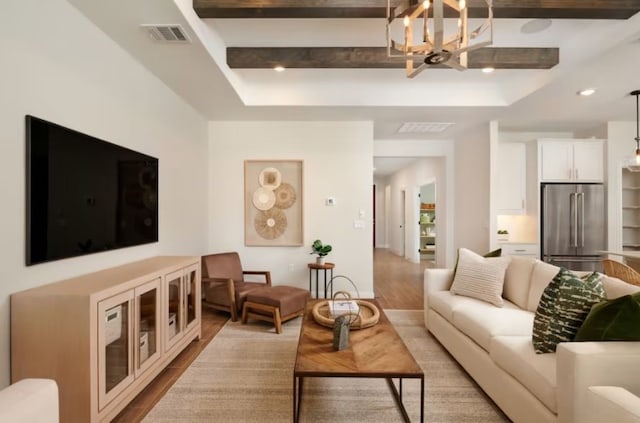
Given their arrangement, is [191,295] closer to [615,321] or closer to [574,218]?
[615,321]

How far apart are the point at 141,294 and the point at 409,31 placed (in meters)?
2.52

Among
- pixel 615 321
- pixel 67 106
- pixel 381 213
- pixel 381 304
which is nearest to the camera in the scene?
pixel 615 321

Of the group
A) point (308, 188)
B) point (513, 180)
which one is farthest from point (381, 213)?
point (308, 188)

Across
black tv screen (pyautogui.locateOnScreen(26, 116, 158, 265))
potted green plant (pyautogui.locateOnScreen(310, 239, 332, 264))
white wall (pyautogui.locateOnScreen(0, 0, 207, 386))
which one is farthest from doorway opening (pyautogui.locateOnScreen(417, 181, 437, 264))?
black tv screen (pyautogui.locateOnScreen(26, 116, 158, 265))

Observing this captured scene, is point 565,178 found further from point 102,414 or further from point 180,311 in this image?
point 102,414

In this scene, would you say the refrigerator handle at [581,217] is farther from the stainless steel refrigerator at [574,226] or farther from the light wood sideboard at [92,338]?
the light wood sideboard at [92,338]

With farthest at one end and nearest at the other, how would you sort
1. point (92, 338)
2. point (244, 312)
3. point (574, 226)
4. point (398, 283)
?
point (398, 283) < point (574, 226) < point (244, 312) < point (92, 338)

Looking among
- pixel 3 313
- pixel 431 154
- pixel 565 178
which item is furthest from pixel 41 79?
pixel 565 178

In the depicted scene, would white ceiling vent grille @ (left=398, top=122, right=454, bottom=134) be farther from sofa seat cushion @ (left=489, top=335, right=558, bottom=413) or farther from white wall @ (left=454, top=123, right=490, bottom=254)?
sofa seat cushion @ (left=489, top=335, right=558, bottom=413)

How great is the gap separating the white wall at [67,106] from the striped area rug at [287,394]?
3.47 ft

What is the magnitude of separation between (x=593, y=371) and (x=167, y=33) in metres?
3.34

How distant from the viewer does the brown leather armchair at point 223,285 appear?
3523 millimetres

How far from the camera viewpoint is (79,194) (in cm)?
204

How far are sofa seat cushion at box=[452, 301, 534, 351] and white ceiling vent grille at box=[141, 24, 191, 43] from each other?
3160mm
